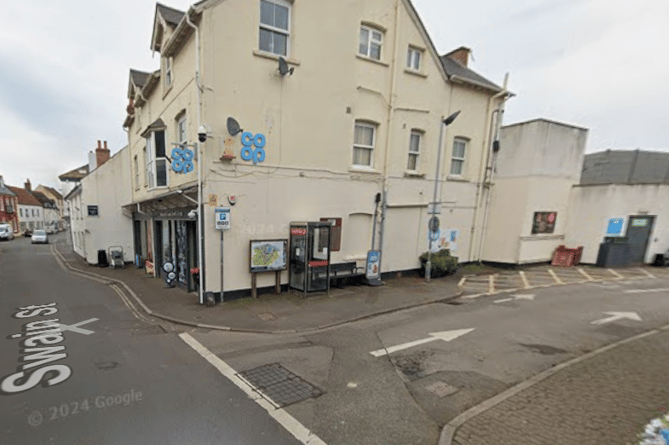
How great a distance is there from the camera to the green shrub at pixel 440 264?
12.5 meters

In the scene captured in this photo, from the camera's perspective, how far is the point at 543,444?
337 centimetres

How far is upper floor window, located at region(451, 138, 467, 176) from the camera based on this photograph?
1360 cm

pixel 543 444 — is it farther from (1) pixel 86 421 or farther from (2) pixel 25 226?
(2) pixel 25 226

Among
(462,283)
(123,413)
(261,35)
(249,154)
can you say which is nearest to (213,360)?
(123,413)

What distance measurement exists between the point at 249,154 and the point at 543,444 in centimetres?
868

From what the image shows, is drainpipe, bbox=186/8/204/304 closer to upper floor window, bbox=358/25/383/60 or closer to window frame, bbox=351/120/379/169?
window frame, bbox=351/120/379/169

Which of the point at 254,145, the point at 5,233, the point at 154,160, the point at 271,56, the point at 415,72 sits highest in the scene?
the point at 415,72

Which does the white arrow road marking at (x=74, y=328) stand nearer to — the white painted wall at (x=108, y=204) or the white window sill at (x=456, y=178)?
the white painted wall at (x=108, y=204)

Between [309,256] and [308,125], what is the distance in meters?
4.39

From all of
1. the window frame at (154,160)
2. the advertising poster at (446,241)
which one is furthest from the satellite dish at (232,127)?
the advertising poster at (446,241)

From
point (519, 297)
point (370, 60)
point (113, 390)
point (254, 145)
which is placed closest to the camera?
point (113, 390)

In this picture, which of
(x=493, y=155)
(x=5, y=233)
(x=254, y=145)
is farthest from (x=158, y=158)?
(x=5, y=233)

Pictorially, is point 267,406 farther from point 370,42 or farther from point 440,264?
point 370,42

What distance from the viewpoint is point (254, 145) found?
8758 millimetres
